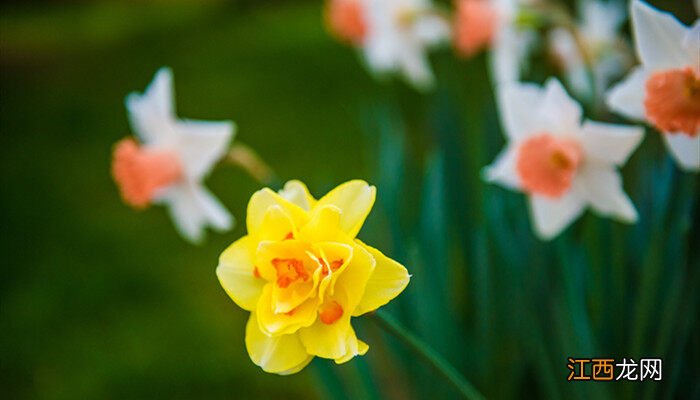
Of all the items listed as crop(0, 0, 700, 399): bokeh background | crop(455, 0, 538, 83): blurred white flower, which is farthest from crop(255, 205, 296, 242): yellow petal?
crop(455, 0, 538, 83): blurred white flower

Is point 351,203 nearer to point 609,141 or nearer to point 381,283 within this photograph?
point 381,283

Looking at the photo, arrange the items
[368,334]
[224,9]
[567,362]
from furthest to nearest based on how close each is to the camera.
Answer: [224,9]
[368,334]
[567,362]

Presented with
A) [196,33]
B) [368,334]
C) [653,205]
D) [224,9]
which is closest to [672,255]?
[653,205]

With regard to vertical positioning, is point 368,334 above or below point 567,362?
below

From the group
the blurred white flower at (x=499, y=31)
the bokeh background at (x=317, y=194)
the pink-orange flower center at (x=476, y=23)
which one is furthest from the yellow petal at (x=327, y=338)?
the pink-orange flower center at (x=476, y=23)

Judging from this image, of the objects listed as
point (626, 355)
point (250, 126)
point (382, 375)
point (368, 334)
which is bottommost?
point (250, 126)

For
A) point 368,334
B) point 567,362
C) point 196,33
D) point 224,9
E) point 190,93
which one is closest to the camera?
point 567,362

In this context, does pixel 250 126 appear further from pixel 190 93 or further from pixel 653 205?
pixel 653 205
